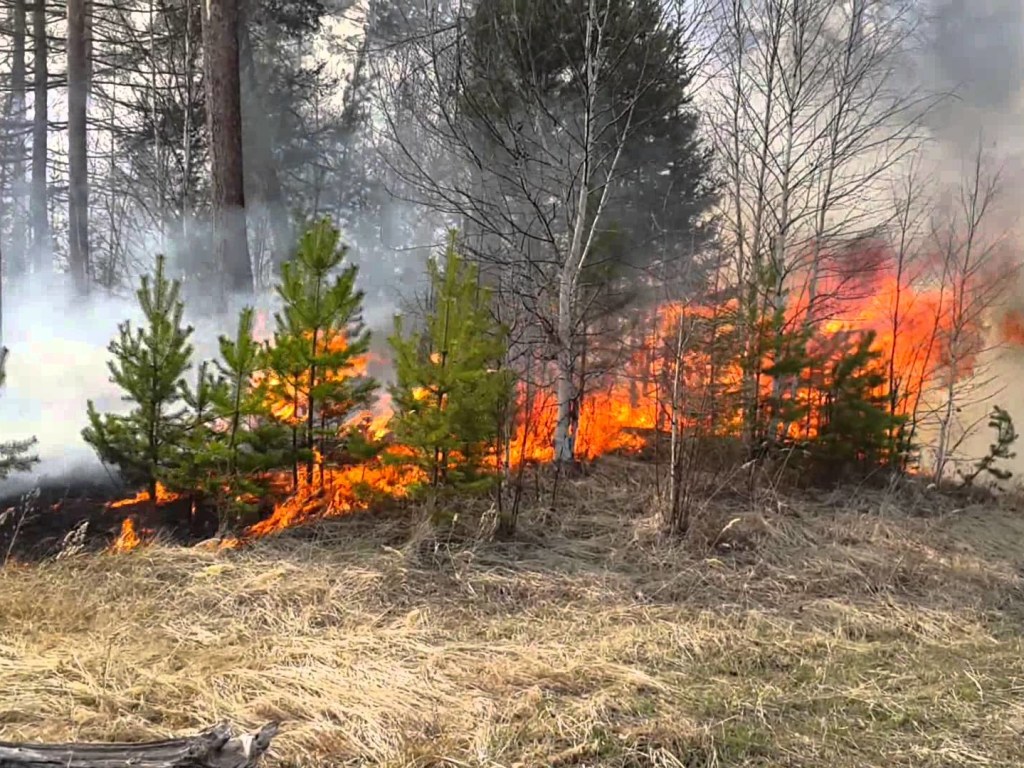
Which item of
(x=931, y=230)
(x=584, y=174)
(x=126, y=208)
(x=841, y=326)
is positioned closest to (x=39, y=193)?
(x=126, y=208)

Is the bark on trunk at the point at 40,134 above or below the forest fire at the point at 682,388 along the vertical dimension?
above

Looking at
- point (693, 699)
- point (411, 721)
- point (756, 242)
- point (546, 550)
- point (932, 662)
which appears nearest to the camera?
point (411, 721)

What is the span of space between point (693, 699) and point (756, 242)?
718 centimetres

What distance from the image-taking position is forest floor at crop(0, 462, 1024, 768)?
9.96 feet

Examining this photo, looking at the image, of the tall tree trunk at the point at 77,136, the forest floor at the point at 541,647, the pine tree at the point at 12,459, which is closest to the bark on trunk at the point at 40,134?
the tall tree trunk at the point at 77,136

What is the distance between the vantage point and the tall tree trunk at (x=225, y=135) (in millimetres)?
8438

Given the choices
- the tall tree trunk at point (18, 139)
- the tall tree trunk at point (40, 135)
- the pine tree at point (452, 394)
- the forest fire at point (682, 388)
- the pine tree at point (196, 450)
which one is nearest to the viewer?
the pine tree at point (196, 450)

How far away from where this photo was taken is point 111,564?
4992 mm

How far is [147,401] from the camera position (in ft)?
18.5

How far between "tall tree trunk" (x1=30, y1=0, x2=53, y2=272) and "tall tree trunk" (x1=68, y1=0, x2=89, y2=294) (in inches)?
51.6

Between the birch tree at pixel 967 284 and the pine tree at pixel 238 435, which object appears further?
the birch tree at pixel 967 284

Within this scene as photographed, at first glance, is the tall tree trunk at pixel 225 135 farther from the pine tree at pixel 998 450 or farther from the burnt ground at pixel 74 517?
the pine tree at pixel 998 450

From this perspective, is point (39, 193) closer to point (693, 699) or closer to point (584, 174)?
point (584, 174)

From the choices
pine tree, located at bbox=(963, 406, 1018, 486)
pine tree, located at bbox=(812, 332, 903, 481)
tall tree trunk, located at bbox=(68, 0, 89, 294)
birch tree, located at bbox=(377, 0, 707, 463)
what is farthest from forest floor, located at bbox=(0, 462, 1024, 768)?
tall tree trunk, located at bbox=(68, 0, 89, 294)
